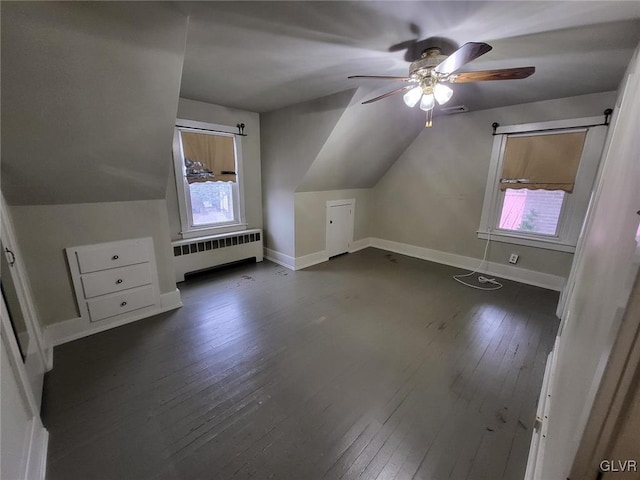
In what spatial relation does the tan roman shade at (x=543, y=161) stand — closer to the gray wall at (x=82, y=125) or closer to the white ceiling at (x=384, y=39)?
the white ceiling at (x=384, y=39)

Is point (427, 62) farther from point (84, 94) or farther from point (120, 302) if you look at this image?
point (120, 302)

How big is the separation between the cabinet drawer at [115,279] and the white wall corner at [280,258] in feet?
6.07

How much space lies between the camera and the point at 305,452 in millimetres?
1362

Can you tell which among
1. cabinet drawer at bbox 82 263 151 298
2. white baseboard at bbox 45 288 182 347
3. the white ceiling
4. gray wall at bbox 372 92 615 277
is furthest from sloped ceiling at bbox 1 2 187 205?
gray wall at bbox 372 92 615 277

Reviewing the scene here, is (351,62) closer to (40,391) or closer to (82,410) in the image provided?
(82,410)

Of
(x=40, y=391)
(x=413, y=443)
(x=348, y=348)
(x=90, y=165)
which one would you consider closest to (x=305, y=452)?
(x=413, y=443)

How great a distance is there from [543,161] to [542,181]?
24 cm

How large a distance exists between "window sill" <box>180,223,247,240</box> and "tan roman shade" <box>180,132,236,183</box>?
2.21 ft

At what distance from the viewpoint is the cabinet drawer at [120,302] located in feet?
7.57

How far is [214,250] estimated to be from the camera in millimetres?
3619

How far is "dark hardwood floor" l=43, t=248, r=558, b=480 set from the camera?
4.34 ft

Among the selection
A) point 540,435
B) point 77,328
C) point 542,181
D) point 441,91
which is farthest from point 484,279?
point 77,328

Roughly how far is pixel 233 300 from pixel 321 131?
224cm

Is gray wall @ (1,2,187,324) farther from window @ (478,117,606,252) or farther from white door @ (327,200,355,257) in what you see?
window @ (478,117,606,252)
